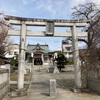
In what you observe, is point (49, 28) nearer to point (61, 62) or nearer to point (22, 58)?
point (22, 58)

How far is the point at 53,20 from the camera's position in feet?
42.3

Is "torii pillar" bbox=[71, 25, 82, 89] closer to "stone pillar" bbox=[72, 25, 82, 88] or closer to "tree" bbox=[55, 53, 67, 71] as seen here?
"stone pillar" bbox=[72, 25, 82, 88]

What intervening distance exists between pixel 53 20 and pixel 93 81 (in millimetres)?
5527

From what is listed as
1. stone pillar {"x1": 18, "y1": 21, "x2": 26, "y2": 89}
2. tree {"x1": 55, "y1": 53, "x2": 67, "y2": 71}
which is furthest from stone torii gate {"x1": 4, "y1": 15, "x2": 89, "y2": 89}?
tree {"x1": 55, "y1": 53, "x2": 67, "y2": 71}

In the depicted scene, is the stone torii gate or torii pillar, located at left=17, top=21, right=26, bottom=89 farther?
the stone torii gate

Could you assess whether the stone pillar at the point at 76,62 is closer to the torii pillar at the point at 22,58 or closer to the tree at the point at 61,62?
the torii pillar at the point at 22,58

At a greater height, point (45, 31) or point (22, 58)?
point (45, 31)

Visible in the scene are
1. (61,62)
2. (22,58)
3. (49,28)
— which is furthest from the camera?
(61,62)

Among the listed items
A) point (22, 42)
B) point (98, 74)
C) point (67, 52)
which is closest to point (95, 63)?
point (98, 74)

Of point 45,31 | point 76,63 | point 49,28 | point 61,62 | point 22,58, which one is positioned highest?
point 49,28

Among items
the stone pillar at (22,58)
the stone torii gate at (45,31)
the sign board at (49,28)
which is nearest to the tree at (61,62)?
the stone torii gate at (45,31)

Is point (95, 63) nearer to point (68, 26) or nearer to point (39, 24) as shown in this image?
point (68, 26)

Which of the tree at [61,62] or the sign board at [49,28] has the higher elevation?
the sign board at [49,28]

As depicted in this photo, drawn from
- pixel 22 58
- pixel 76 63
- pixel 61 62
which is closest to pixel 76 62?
pixel 76 63
